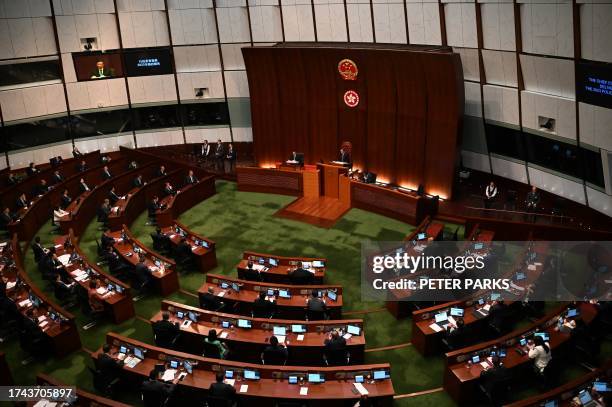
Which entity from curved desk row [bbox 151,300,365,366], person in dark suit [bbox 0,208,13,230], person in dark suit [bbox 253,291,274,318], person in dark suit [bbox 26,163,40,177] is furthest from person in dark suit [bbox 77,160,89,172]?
person in dark suit [bbox 253,291,274,318]

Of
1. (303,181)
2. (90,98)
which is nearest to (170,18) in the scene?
(90,98)

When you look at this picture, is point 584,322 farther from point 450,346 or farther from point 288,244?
point 288,244

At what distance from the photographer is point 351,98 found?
1648 cm

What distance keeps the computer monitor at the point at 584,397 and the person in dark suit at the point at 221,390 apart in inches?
185

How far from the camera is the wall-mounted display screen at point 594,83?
448 inches

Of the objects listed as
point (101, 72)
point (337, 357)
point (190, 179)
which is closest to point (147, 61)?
point (101, 72)

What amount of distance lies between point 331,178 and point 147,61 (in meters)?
7.88

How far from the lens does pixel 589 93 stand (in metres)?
12.0

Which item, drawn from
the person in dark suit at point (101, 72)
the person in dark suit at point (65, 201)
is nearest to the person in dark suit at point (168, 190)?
the person in dark suit at point (65, 201)

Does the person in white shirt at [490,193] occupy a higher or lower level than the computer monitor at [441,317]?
higher

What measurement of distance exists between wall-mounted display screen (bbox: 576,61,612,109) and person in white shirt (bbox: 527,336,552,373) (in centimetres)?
606

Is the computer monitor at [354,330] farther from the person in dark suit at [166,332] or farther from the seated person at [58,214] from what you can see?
the seated person at [58,214]

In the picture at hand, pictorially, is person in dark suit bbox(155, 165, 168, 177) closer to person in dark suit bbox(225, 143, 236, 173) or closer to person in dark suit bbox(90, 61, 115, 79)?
person in dark suit bbox(225, 143, 236, 173)

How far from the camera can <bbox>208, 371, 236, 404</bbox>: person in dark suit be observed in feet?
25.1
